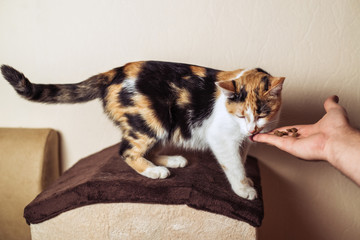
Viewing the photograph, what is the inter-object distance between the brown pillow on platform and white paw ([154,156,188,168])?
0.03 metres

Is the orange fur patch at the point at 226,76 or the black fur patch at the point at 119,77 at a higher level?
the orange fur patch at the point at 226,76

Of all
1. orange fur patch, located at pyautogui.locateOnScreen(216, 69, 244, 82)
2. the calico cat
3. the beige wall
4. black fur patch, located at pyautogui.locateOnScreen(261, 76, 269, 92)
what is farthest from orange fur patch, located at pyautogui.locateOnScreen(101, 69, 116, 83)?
black fur patch, located at pyautogui.locateOnScreen(261, 76, 269, 92)

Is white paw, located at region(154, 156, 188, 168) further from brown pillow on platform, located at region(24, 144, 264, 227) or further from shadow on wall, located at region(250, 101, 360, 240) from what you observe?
shadow on wall, located at region(250, 101, 360, 240)

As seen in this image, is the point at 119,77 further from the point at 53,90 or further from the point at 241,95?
the point at 241,95

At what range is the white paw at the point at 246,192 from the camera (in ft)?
3.36

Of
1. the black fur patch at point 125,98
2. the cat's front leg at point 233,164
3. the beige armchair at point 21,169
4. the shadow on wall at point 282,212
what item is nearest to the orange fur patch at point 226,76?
the cat's front leg at point 233,164

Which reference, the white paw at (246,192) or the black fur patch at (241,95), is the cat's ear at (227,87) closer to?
the black fur patch at (241,95)

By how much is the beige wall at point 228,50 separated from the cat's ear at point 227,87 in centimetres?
42

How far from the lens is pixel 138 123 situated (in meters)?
1.05

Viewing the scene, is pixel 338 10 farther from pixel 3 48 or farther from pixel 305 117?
pixel 3 48

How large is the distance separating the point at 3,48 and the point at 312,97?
1506mm

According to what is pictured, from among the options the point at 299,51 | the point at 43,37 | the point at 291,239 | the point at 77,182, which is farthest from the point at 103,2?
the point at 291,239

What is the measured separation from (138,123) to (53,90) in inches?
13.2

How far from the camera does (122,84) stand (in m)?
1.07
